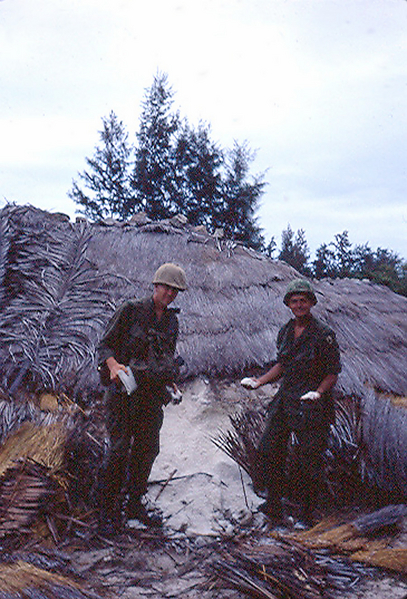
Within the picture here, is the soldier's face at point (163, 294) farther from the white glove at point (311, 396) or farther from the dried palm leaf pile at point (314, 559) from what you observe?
the dried palm leaf pile at point (314, 559)

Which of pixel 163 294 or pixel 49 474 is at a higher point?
pixel 163 294

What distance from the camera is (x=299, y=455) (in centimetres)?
398

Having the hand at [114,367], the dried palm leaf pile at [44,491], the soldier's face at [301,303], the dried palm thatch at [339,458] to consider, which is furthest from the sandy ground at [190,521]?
the soldier's face at [301,303]

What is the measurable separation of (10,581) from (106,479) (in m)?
1.22

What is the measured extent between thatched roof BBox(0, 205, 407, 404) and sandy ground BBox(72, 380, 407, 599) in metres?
0.48

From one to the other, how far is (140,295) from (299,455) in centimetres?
301

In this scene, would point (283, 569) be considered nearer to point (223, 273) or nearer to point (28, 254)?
point (223, 273)

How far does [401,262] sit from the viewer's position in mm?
21688

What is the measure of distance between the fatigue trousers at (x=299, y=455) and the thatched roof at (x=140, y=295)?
5.56 feet

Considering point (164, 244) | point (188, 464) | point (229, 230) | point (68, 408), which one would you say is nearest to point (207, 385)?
point (188, 464)

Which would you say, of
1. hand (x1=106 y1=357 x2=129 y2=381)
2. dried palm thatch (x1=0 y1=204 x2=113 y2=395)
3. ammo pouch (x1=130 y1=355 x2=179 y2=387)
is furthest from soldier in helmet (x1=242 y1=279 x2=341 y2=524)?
dried palm thatch (x1=0 y1=204 x2=113 y2=395)

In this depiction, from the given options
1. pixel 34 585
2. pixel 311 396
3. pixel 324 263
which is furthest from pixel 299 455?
pixel 324 263

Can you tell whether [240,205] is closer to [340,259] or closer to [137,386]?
[340,259]

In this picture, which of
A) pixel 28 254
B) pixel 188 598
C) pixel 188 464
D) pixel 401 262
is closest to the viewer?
pixel 188 598
